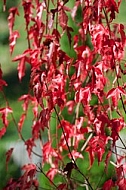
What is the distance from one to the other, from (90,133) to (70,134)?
29 cm

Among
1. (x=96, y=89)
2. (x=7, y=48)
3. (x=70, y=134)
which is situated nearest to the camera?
(x=96, y=89)

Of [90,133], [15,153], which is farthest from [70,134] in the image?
[15,153]

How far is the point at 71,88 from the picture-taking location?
2.40m

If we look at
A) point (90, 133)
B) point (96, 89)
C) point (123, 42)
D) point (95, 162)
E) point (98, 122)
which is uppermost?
point (123, 42)

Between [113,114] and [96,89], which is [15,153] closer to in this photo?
[113,114]

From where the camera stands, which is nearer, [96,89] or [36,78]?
[36,78]

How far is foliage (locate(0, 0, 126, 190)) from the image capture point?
1.96 meters

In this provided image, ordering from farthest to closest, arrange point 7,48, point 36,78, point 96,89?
point 7,48
point 96,89
point 36,78

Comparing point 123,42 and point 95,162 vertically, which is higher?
point 123,42

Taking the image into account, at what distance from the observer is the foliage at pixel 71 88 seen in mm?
1958

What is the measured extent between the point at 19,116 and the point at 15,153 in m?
0.24

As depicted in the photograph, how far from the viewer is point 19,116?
266cm

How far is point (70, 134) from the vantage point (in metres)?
2.40

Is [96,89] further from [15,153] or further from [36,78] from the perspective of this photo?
[15,153]
